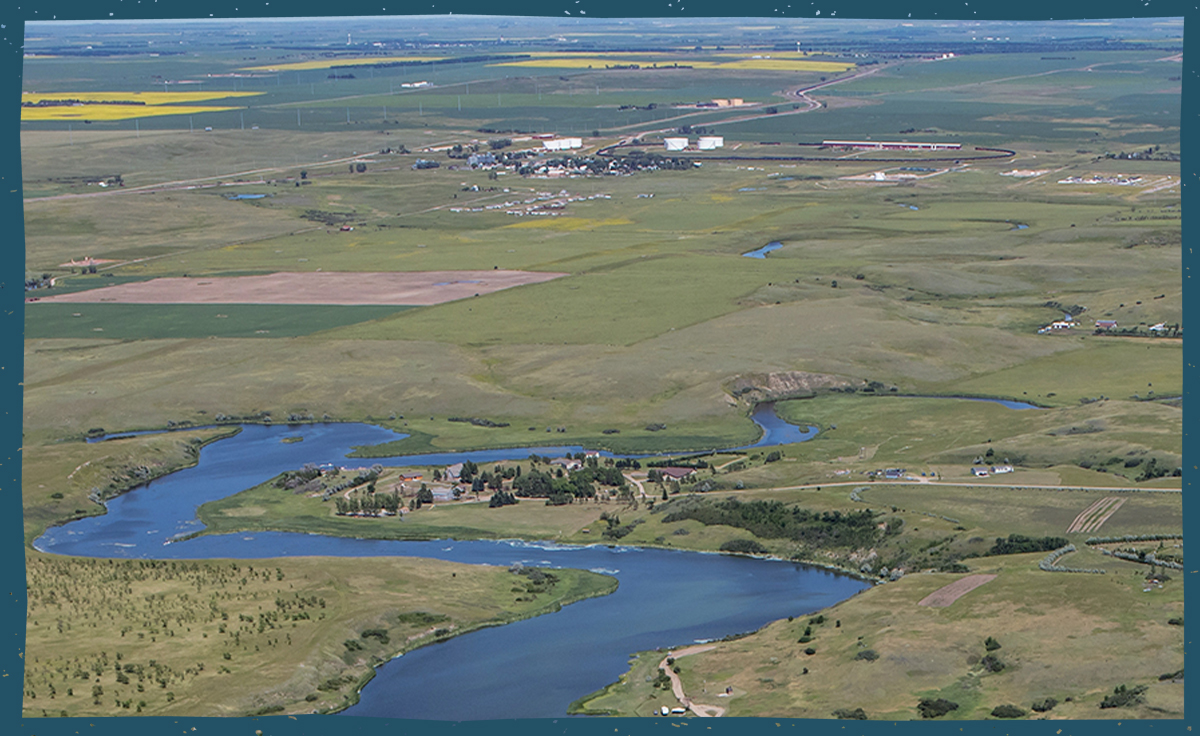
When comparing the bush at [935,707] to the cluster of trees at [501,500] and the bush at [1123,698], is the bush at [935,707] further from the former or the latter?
the cluster of trees at [501,500]

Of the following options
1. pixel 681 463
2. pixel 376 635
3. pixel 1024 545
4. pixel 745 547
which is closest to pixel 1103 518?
pixel 1024 545

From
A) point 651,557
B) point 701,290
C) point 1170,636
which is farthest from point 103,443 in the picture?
point 1170,636

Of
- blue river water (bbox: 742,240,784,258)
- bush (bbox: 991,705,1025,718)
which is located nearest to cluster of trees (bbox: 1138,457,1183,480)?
bush (bbox: 991,705,1025,718)

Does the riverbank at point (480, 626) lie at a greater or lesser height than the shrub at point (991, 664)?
lesser

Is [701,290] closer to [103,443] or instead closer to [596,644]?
[103,443]

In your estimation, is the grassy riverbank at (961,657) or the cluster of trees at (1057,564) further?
the cluster of trees at (1057,564)

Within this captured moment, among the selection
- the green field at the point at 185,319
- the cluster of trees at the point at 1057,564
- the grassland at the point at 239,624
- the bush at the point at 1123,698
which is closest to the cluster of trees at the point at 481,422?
the green field at the point at 185,319

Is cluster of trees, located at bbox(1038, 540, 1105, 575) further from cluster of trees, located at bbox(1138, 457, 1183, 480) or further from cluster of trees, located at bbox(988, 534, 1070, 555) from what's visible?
cluster of trees, located at bbox(1138, 457, 1183, 480)
